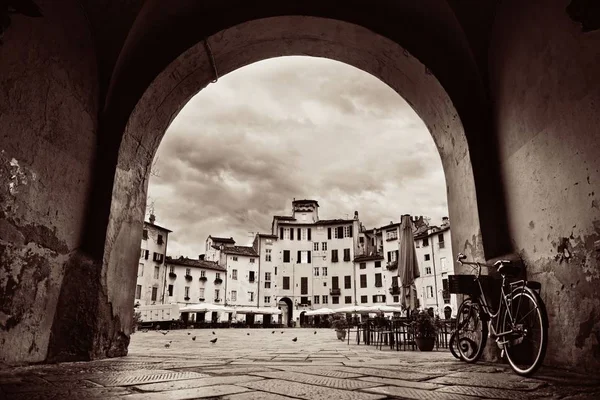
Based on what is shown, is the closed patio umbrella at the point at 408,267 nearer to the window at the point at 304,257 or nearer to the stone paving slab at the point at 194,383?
the stone paving slab at the point at 194,383

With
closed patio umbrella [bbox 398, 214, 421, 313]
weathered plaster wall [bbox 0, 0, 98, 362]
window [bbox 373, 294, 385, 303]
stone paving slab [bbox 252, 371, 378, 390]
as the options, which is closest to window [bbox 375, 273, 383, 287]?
window [bbox 373, 294, 385, 303]

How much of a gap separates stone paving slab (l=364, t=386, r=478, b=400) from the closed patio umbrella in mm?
9399

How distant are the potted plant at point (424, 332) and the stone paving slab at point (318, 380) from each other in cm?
545

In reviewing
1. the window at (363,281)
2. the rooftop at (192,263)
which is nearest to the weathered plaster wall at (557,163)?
the rooftop at (192,263)

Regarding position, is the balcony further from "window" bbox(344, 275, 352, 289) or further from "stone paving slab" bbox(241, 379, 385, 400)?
"stone paving slab" bbox(241, 379, 385, 400)

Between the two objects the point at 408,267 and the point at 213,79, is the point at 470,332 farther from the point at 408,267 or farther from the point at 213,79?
the point at 408,267

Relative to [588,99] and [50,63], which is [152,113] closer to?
[50,63]

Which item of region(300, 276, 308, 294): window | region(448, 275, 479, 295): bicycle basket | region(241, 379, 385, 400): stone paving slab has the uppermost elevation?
region(300, 276, 308, 294): window

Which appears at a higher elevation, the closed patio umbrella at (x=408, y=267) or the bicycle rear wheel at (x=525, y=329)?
the closed patio umbrella at (x=408, y=267)

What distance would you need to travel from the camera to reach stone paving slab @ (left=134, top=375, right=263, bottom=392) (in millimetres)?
2555

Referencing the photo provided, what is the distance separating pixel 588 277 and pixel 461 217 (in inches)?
78.2

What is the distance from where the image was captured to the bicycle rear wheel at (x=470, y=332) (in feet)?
14.6

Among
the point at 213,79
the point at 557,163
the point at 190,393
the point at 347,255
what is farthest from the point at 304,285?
the point at 190,393

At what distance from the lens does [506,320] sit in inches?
156
